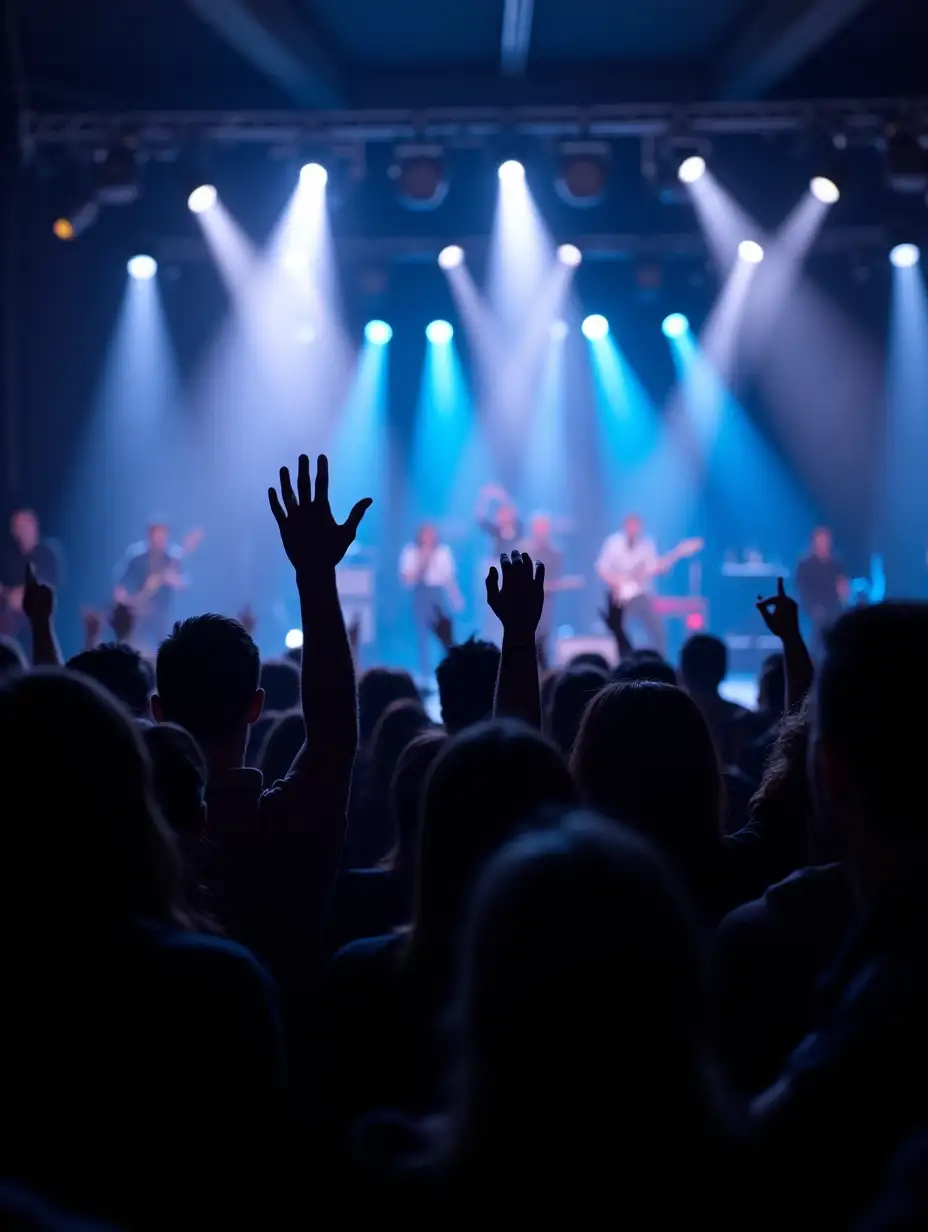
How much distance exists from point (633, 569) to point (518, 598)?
10148 millimetres

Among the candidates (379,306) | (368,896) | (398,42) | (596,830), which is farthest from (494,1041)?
(379,306)

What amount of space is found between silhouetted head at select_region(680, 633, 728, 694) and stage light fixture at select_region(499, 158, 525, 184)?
6683mm

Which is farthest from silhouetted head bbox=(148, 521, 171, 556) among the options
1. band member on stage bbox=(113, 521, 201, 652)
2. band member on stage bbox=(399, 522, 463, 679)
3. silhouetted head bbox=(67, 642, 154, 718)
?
silhouetted head bbox=(67, 642, 154, 718)

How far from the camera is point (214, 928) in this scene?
1.55 metres

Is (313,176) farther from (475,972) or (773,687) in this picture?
(475,972)

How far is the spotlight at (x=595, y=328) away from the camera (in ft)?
47.6

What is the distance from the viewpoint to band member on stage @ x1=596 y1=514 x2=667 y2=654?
1252cm

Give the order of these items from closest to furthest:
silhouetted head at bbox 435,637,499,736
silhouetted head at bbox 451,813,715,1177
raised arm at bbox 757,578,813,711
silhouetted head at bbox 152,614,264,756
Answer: silhouetted head at bbox 451,813,715,1177 → silhouetted head at bbox 152,614,264,756 → raised arm at bbox 757,578,813,711 → silhouetted head at bbox 435,637,499,736

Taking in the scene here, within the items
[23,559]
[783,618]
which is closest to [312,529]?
[783,618]

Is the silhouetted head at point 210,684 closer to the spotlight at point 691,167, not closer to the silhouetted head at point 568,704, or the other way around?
the silhouetted head at point 568,704

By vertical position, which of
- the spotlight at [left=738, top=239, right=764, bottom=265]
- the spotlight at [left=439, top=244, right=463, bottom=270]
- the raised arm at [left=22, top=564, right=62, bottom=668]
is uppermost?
the spotlight at [left=439, top=244, right=463, bottom=270]

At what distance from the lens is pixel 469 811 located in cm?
148

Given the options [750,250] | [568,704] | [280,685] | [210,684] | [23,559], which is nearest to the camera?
[210,684]

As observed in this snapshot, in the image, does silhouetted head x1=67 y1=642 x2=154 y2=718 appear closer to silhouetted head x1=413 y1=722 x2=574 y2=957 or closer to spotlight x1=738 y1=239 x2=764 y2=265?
silhouetted head x1=413 y1=722 x2=574 y2=957
